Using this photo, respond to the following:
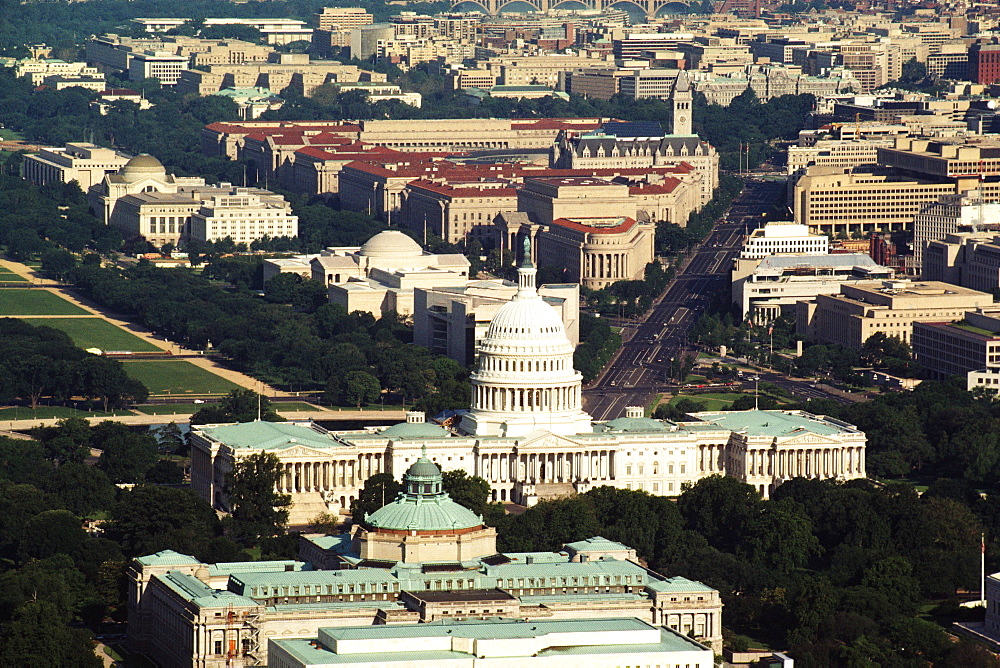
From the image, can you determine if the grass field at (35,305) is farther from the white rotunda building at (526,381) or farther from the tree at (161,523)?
the tree at (161,523)

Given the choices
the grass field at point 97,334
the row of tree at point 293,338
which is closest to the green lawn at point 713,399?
the row of tree at point 293,338

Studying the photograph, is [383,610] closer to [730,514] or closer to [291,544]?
[291,544]

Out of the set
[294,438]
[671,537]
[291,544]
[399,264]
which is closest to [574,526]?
[671,537]

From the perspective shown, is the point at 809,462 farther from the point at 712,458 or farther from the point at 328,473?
the point at 328,473

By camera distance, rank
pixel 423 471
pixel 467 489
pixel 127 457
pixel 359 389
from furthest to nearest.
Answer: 1. pixel 359 389
2. pixel 127 457
3. pixel 467 489
4. pixel 423 471

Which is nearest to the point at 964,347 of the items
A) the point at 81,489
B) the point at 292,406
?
the point at 292,406

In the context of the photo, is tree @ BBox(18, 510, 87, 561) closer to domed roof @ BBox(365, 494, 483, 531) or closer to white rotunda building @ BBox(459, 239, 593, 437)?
domed roof @ BBox(365, 494, 483, 531)

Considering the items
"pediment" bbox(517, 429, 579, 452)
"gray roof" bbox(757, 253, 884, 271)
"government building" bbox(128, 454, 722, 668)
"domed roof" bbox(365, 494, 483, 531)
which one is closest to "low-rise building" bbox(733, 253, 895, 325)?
"gray roof" bbox(757, 253, 884, 271)

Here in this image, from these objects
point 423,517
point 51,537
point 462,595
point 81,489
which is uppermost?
point 423,517
